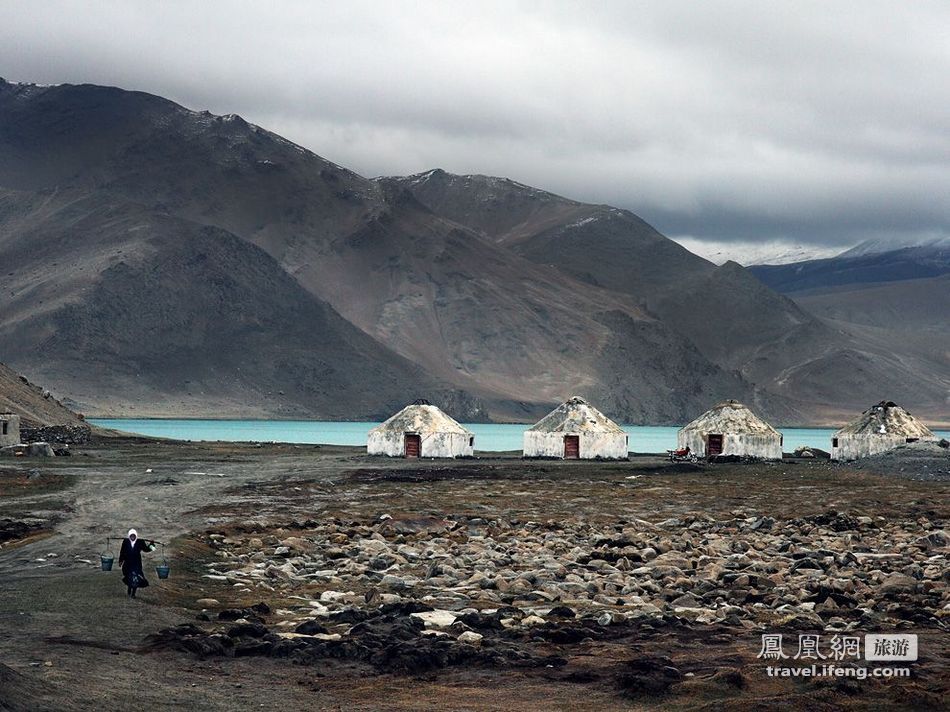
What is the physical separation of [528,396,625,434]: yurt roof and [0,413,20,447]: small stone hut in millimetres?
25896

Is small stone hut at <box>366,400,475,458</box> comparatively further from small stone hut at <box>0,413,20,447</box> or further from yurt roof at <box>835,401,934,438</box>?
yurt roof at <box>835,401,934,438</box>

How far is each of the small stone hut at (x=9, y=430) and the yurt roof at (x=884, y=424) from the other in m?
42.1

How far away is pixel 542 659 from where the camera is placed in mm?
17828

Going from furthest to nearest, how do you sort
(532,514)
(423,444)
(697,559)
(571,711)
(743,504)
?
(423,444) < (743,504) < (532,514) < (697,559) < (571,711)

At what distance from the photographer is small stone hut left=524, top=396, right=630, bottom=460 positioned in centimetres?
7112

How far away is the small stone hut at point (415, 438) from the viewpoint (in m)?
71.1

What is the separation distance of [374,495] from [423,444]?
86.5 feet

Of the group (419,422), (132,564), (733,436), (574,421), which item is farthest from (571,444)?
(132,564)

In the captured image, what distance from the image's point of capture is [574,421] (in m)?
71.4

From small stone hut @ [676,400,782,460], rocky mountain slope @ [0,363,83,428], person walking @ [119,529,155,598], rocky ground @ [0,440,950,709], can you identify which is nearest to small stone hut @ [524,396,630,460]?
small stone hut @ [676,400,782,460]

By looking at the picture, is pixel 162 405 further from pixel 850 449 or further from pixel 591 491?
pixel 591 491

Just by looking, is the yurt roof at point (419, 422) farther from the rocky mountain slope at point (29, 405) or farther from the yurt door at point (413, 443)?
the rocky mountain slope at point (29, 405)

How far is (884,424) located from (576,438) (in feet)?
53.3

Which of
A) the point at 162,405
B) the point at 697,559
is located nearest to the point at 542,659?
the point at 697,559
